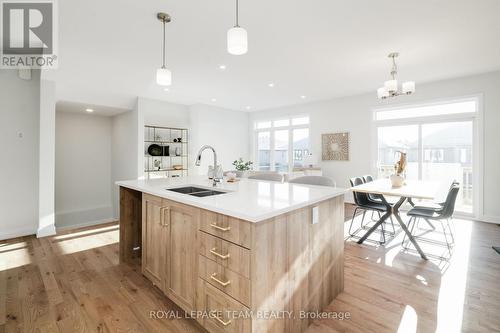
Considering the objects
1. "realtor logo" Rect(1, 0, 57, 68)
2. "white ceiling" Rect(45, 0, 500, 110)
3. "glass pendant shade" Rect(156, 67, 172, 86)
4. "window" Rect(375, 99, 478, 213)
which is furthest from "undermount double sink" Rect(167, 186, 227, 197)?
"window" Rect(375, 99, 478, 213)

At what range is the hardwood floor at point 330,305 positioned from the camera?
67.5 inches

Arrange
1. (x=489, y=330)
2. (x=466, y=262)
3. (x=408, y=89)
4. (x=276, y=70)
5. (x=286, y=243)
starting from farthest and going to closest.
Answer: (x=276, y=70) → (x=408, y=89) → (x=466, y=262) → (x=489, y=330) → (x=286, y=243)

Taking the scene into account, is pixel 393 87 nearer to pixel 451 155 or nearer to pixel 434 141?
pixel 434 141

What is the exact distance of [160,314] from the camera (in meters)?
1.83

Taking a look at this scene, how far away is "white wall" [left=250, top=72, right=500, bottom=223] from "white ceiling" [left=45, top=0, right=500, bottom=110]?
344 mm

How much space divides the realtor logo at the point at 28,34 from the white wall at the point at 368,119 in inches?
219

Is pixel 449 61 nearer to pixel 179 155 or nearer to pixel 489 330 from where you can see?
pixel 489 330

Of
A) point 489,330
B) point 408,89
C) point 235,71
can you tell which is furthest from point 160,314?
point 408,89

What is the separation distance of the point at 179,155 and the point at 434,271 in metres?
5.65

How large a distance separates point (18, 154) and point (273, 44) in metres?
4.23

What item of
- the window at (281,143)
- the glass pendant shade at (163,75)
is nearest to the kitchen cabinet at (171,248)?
the glass pendant shade at (163,75)

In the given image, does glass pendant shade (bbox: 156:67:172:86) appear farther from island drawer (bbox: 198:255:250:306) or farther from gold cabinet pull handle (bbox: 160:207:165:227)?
island drawer (bbox: 198:255:250:306)

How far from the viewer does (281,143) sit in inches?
299

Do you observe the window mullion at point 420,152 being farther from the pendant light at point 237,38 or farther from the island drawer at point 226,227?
the island drawer at point 226,227
